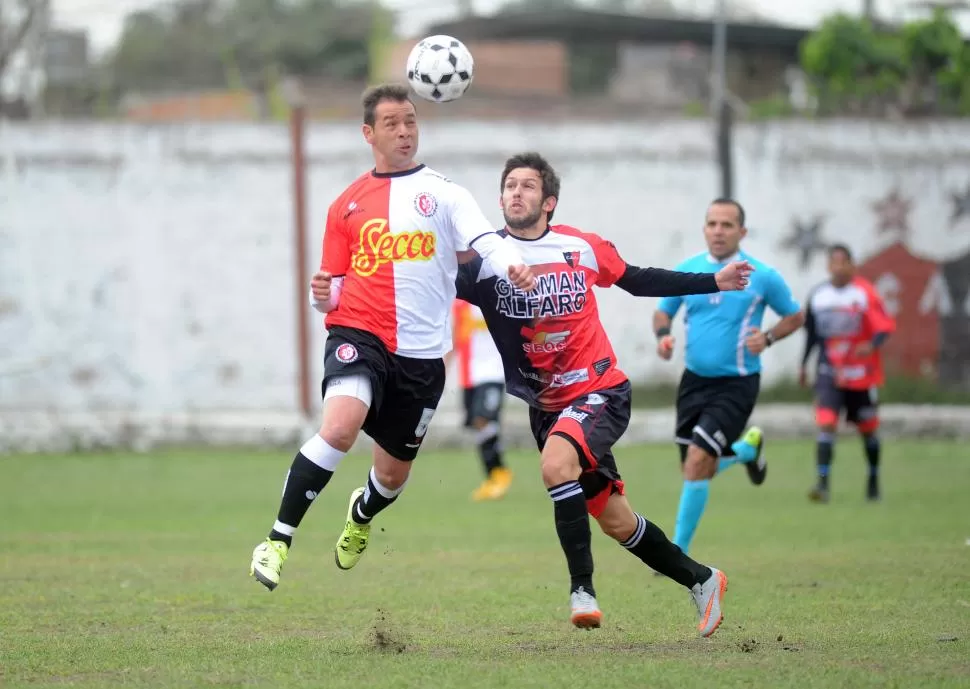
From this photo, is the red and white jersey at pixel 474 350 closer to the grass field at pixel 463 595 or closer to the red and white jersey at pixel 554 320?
the grass field at pixel 463 595

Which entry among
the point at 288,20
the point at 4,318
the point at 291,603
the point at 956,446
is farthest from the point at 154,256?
the point at 288,20

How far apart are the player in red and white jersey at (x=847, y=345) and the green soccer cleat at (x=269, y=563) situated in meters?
8.21

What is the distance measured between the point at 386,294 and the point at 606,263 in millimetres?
1115

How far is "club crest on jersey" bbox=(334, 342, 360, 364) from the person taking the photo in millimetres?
6797

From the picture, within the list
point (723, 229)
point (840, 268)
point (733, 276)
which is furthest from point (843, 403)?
point (733, 276)

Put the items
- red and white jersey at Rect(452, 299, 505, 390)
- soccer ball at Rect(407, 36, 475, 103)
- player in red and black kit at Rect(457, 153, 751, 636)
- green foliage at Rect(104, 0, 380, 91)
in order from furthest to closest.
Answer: green foliage at Rect(104, 0, 380, 91), red and white jersey at Rect(452, 299, 505, 390), soccer ball at Rect(407, 36, 475, 103), player in red and black kit at Rect(457, 153, 751, 636)

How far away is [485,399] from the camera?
13844 mm

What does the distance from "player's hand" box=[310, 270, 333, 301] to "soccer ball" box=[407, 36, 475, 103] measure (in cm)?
114

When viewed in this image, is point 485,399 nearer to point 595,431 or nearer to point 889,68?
point 595,431

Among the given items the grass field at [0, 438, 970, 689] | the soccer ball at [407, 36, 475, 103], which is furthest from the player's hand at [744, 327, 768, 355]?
the soccer ball at [407, 36, 475, 103]

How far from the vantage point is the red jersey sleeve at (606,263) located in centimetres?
699

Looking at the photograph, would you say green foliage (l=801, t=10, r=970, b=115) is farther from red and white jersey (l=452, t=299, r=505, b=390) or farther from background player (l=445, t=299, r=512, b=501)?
background player (l=445, t=299, r=512, b=501)

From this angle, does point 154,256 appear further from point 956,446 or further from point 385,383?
point 385,383

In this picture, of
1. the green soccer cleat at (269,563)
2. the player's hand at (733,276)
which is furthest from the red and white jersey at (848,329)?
the green soccer cleat at (269,563)
